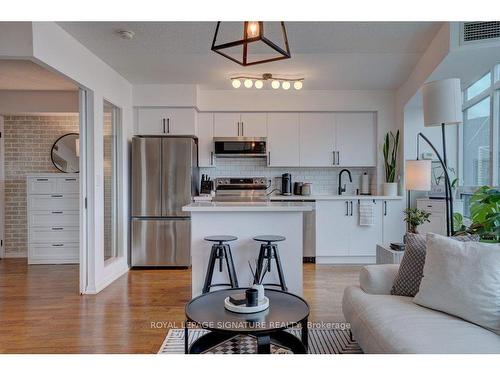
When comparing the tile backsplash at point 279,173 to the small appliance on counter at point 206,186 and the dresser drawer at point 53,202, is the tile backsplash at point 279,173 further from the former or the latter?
the dresser drawer at point 53,202

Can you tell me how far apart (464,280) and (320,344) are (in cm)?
109

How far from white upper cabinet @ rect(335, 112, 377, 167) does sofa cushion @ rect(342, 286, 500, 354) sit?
345 cm

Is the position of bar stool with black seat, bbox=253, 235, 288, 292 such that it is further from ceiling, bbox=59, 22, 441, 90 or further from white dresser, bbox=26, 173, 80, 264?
white dresser, bbox=26, 173, 80, 264

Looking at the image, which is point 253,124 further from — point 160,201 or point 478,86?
point 478,86

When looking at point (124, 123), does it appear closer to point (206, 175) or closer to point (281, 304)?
point (206, 175)

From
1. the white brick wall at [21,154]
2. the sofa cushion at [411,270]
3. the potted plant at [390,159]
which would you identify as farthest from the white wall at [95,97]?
the potted plant at [390,159]

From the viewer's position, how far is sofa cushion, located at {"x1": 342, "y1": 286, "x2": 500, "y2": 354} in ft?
5.11

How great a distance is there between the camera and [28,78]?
430cm

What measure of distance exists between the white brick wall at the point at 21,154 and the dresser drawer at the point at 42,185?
0.43 meters

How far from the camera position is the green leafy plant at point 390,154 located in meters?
5.21

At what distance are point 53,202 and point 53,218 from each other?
0.23 meters

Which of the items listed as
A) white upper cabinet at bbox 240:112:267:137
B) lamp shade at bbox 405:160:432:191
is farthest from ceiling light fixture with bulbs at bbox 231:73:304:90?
lamp shade at bbox 405:160:432:191
